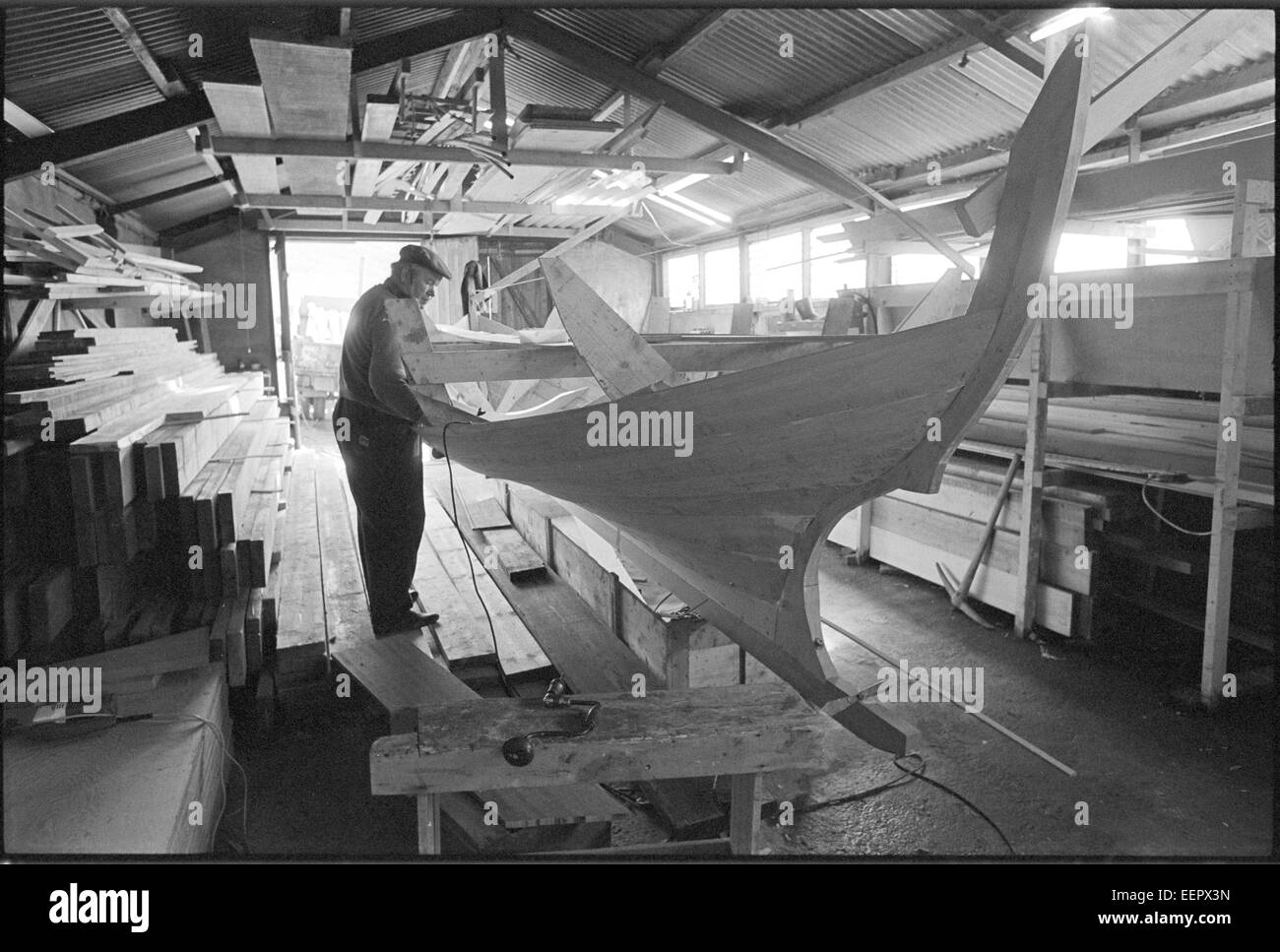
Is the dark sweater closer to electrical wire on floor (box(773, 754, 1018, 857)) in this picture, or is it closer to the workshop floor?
the workshop floor

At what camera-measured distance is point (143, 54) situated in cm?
301

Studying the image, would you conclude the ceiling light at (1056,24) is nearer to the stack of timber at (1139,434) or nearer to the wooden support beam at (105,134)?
the stack of timber at (1139,434)

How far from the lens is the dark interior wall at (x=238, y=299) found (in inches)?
307

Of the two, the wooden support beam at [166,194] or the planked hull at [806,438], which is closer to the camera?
the planked hull at [806,438]

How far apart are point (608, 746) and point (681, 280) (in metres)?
9.70

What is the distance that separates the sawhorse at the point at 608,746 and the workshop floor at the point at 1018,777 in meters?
0.35

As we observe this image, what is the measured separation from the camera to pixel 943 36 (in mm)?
3965

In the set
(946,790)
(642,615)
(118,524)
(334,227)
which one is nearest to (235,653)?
(118,524)

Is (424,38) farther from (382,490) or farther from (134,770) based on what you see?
(134,770)

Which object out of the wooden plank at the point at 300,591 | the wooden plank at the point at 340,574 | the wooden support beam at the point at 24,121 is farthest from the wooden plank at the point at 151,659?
the wooden support beam at the point at 24,121

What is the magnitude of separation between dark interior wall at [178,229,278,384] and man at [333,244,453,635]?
222 inches

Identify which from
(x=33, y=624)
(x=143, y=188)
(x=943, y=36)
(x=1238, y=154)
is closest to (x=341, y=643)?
(x=33, y=624)

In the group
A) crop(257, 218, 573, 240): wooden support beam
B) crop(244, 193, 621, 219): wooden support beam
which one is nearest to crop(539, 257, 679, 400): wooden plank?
crop(244, 193, 621, 219): wooden support beam
